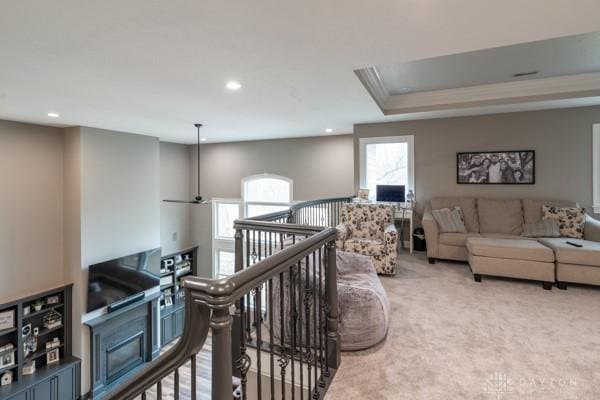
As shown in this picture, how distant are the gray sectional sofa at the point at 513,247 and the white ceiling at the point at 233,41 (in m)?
2.47

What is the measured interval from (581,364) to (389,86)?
3.79m

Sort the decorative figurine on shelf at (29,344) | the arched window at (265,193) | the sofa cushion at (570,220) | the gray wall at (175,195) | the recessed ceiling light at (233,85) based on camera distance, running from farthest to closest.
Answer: the gray wall at (175,195)
the arched window at (265,193)
the decorative figurine on shelf at (29,344)
the sofa cushion at (570,220)
the recessed ceiling light at (233,85)

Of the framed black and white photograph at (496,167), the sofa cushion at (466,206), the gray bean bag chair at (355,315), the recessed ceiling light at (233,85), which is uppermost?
the recessed ceiling light at (233,85)

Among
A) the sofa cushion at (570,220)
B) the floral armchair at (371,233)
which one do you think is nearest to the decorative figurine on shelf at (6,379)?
the floral armchair at (371,233)

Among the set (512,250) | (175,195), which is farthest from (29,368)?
(512,250)

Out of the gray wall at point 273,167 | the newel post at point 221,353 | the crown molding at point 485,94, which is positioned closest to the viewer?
the newel post at point 221,353

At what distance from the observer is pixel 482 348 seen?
2.30 metres

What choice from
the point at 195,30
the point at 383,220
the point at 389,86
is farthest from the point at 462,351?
the point at 389,86

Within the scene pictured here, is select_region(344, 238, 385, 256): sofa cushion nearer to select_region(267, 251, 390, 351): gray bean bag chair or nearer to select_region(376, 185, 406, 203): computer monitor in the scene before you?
select_region(376, 185, 406, 203): computer monitor

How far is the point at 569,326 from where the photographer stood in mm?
2639

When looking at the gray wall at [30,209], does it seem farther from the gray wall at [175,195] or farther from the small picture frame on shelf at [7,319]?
the gray wall at [175,195]

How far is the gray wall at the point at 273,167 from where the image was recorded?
6.75 m

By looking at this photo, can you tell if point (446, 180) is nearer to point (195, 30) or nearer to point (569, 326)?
point (569, 326)

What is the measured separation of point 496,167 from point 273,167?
4.73 metres
